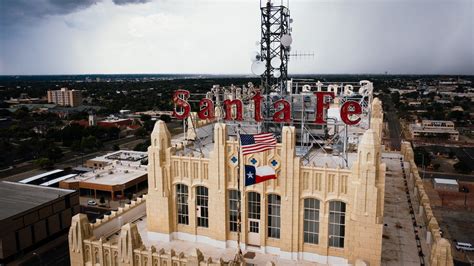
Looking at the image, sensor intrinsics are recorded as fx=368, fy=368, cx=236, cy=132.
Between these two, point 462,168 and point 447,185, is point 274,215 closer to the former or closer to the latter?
point 447,185

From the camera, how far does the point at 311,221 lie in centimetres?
2673

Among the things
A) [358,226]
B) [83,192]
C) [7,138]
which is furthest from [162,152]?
[7,138]

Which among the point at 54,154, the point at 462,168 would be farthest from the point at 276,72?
the point at 54,154

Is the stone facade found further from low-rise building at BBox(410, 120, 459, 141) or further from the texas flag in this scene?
low-rise building at BBox(410, 120, 459, 141)

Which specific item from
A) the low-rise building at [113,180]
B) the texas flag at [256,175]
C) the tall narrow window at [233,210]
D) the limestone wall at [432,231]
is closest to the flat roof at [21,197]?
the low-rise building at [113,180]

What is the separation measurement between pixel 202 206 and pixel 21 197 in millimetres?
63660

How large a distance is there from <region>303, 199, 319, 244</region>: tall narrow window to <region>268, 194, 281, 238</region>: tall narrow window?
2083 millimetres

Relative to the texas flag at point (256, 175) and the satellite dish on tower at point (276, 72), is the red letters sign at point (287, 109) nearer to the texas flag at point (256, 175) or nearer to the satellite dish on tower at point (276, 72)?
the texas flag at point (256, 175)

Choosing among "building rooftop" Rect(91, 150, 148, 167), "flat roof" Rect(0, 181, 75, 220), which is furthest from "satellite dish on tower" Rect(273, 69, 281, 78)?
"building rooftop" Rect(91, 150, 148, 167)

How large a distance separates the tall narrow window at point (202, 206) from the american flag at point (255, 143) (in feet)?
19.4

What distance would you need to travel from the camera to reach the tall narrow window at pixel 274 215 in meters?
27.7

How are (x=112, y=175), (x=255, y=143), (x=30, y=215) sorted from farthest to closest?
(x=112, y=175) → (x=30, y=215) → (x=255, y=143)

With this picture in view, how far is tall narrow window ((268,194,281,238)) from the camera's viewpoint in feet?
90.7

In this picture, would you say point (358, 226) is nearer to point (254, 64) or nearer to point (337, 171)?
point (337, 171)
